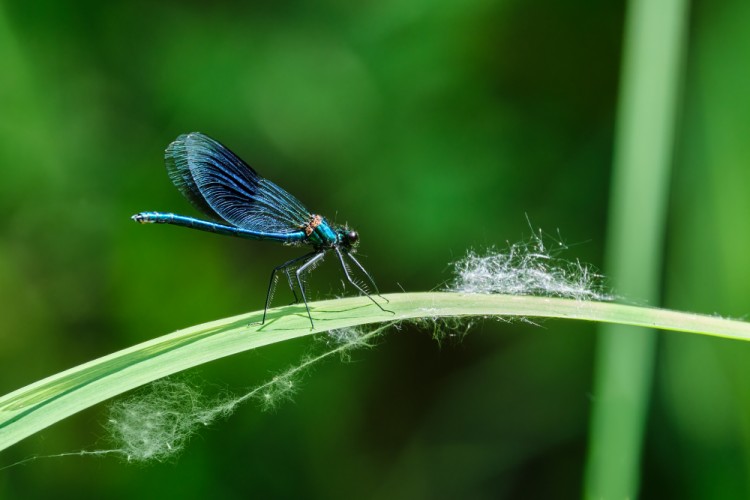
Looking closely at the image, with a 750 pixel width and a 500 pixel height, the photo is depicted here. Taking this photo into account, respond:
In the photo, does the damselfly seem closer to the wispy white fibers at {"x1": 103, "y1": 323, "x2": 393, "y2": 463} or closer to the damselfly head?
the damselfly head

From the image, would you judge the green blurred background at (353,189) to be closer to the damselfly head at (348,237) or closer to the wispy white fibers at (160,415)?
the damselfly head at (348,237)

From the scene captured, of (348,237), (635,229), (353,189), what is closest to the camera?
(635,229)

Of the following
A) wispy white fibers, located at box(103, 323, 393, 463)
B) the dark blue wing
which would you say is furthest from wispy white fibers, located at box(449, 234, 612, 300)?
the dark blue wing

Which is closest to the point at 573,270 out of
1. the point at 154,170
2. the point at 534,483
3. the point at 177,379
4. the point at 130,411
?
the point at 534,483

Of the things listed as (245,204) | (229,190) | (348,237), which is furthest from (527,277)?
(229,190)

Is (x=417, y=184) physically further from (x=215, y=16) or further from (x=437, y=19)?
(x=215, y=16)

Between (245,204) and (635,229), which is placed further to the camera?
(245,204)

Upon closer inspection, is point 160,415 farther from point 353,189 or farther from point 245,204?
point 353,189
